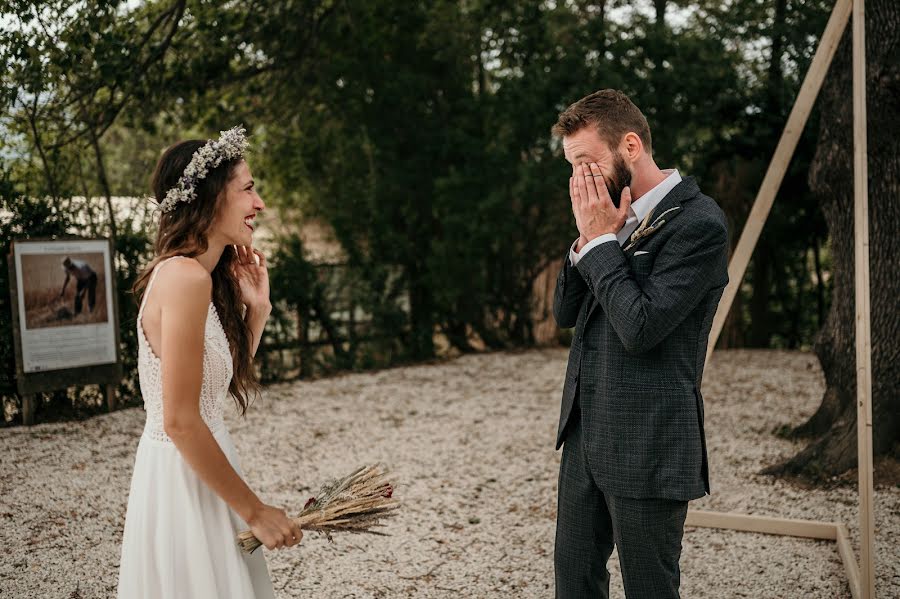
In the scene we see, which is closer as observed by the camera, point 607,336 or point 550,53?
point 607,336

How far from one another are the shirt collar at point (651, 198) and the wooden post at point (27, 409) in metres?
6.19

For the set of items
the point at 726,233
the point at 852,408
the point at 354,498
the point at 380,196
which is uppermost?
the point at 380,196

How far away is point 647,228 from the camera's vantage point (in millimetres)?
2209

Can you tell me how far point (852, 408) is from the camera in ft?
17.6

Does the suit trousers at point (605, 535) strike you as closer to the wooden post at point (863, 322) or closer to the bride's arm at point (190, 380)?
the bride's arm at point (190, 380)

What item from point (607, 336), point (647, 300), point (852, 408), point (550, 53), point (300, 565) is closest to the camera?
point (647, 300)

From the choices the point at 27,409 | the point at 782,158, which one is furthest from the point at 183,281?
the point at 27,409

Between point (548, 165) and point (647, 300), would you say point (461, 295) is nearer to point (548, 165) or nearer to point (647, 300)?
point (548, 165)

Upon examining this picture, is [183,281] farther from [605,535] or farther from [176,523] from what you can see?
[605,535]

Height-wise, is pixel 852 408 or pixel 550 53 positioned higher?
pixel 550 53

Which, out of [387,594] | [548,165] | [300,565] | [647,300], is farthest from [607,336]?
[548,165]

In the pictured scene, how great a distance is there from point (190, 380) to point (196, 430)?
12cm

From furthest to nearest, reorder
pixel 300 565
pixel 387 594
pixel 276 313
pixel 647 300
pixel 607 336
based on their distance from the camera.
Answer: pixel 276 313 → pixel 300 565 → pixel 387 594 → pixel 607 336 → pixel 647 300

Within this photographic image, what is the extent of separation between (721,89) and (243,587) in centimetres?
929
